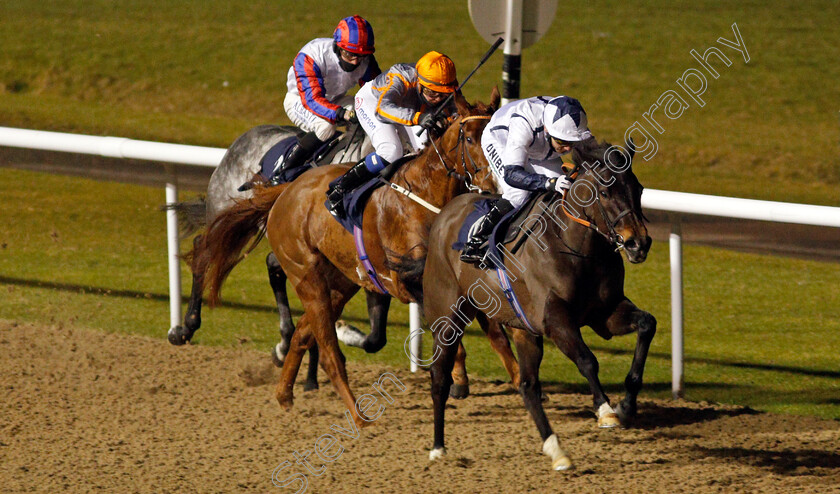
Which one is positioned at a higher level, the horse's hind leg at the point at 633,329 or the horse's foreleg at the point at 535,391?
the horse's hind leg at the point at 633,329

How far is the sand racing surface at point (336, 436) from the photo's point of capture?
15.3ft

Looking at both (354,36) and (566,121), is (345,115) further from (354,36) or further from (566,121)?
(566,121)

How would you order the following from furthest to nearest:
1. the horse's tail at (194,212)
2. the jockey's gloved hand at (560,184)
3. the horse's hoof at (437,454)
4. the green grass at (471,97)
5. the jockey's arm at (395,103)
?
the green grass at (471,97) < the horse's tail at (194,212) < the jockey's arm at (395,103) < the horse's hoof at (437,454) < the jockey's gloved hand at (560,184)

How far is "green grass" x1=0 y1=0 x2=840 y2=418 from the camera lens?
281 inches

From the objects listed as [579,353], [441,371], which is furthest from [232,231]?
[579,353]

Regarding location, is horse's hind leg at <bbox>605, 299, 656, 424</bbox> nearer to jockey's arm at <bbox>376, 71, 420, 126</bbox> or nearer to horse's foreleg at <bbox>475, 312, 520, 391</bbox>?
horse's foreleg at <bbox>475, 312, 520, 391</bbox>

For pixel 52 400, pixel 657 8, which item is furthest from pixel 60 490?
pixel 657 8

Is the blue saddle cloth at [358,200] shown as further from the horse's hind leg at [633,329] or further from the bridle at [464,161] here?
the horse's hind leg at [633,329]

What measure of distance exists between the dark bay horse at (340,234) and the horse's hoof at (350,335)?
258mm

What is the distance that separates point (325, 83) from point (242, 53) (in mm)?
13731

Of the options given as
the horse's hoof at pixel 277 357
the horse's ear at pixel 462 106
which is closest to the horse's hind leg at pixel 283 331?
the horse's hoof at pixel 277 357

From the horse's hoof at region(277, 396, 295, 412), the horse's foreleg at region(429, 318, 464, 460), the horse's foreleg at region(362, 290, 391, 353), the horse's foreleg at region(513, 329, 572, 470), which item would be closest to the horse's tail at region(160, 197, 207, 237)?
the horse's foreleg at region(362, 290, 391, 353)

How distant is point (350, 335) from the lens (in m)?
6.28

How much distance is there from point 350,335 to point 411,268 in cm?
116
